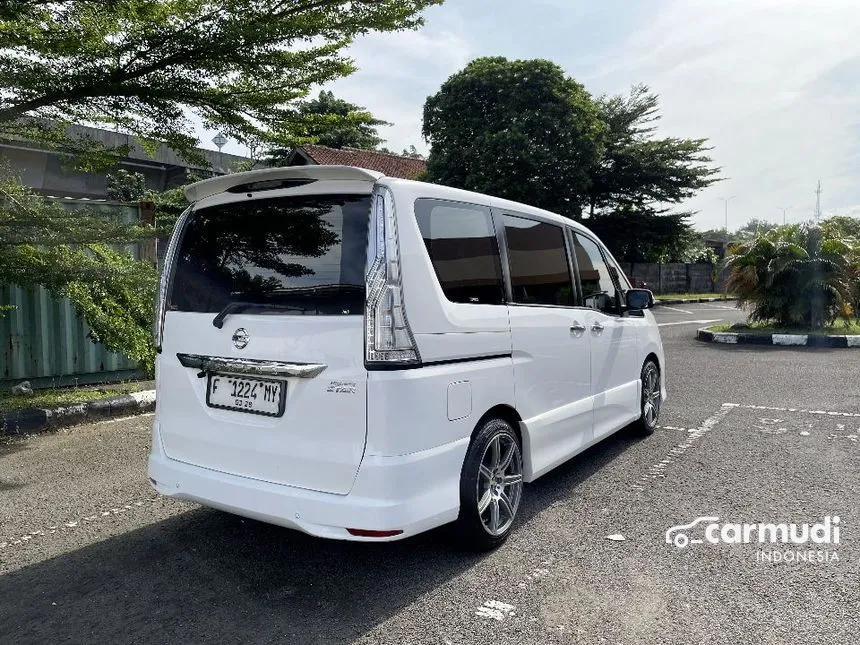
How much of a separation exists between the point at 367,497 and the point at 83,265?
4.61 m

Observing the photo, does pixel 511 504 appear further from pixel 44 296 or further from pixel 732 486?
pixel 44 296

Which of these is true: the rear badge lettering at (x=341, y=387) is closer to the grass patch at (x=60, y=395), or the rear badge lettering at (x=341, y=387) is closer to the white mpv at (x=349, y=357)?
the white mpv at (x=349, y=357)

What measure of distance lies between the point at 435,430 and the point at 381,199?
40.8 inches

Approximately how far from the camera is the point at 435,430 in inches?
116

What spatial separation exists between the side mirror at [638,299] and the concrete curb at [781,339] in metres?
8.73

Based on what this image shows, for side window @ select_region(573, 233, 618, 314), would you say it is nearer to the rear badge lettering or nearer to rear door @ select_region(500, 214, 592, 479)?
rear door @ select_region(500, 214, 592, 479)

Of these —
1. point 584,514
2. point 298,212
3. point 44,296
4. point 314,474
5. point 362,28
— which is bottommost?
point 584,514

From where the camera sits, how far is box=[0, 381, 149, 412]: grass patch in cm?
616

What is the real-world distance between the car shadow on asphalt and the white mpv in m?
0.31

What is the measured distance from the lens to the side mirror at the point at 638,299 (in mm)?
5160

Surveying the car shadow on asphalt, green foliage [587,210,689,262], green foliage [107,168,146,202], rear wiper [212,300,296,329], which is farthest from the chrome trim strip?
green foliage [587,210,689,262]

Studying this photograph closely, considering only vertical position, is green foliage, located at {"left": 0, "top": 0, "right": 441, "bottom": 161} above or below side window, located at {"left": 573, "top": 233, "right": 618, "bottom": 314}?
above

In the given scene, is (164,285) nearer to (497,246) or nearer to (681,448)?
(497,246)

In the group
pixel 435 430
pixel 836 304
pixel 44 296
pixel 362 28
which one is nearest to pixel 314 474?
pixel 435 430
